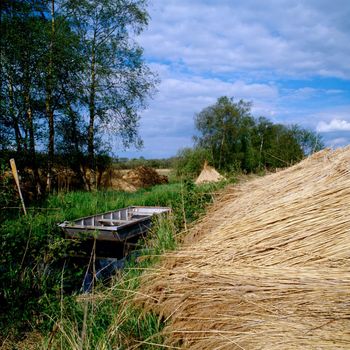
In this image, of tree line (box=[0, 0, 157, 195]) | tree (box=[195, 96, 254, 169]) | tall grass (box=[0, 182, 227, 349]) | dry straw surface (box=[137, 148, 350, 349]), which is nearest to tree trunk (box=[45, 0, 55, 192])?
tree line (box=[0, 0, 157, 195])

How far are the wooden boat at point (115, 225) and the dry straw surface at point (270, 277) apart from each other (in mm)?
3928

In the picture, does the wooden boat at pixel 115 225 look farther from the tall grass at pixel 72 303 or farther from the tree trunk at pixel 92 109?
the tree trunk at pixel 92 109

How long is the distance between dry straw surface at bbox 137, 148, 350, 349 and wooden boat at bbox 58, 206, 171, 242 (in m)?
3.93

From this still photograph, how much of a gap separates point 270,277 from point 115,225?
8.68 m

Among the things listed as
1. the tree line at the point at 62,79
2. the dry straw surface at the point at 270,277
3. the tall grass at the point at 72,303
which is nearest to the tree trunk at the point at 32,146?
the tree line at the point at 62,79

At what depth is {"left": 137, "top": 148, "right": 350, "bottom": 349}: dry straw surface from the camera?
2.19 metres

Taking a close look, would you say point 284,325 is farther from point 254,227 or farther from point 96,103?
point 96,103

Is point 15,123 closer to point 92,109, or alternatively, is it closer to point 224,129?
point 92,109

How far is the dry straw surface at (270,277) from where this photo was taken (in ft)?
7.20

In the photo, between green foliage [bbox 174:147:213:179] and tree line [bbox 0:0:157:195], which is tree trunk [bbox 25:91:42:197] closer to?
tree line [bbox 0:0:157:195]

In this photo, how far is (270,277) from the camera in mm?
2586

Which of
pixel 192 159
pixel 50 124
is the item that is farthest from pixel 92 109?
pixel 192 159

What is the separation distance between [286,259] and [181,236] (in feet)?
7.75

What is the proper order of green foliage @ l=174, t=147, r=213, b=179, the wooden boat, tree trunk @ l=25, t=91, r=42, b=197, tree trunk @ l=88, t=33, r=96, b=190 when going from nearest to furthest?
the wooden boat, tree trunk @ l=25, t=91, r=42, b=197, tree trunk @ l=88, t=33, r=96, b=190, green foliage @ l=174, t=147, r=213, b=179
